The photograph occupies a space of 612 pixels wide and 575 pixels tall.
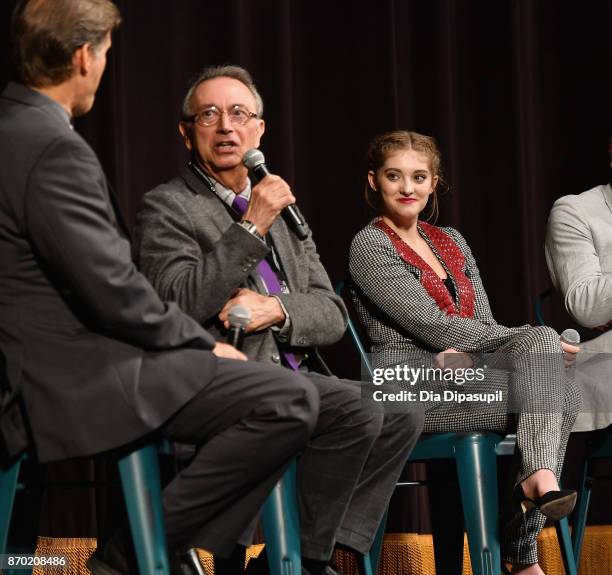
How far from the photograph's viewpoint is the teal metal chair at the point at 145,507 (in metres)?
1.70

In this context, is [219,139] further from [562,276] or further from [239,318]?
[562,276]

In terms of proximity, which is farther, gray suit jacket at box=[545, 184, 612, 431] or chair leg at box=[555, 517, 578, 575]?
gray suit jacket at box=[545, 184, 612, 431]

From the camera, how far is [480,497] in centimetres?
240

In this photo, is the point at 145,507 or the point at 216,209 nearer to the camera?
the point at 145,507

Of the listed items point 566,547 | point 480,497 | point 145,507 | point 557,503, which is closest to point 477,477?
point 480,497

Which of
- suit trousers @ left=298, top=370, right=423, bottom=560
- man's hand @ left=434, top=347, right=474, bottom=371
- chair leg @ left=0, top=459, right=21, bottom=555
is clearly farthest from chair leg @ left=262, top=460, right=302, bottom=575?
man's hand @ left=434, top=347, right=474, bottom=371

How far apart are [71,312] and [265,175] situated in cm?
64

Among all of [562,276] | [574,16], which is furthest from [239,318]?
[574,16]

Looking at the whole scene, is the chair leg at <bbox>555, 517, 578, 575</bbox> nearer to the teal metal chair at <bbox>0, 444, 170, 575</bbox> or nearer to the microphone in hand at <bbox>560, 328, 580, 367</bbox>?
the microphone in hand at <bbox>560, 328, 580, 367</bbox>

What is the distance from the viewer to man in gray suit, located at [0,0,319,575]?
167cm

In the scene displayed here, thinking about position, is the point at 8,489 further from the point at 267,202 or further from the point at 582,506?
the point at 582,506

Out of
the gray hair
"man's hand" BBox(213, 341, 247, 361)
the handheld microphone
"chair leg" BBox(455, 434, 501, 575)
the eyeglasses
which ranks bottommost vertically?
"chair leg" BBox(455, 434, 501, 575)

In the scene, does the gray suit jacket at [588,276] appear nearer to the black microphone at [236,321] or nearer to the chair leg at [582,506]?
the chair leg at [582,506]

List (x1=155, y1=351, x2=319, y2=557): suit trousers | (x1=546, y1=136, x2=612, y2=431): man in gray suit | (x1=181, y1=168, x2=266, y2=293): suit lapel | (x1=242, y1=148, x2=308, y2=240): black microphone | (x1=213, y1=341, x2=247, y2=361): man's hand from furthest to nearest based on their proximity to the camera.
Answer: (x1=546, y1=136, x2=612, y2=431): man in gray suit → (x1=181, y1=168, x2=266, y2=293): suit lapel → (x1=242, y1=148, x2=308, y2=240): black microphone → (x1=213, y1=341, x2=247, y2=361): man's hand → (x1=155, y1=351, x2=319, y2=557): suit trousers
